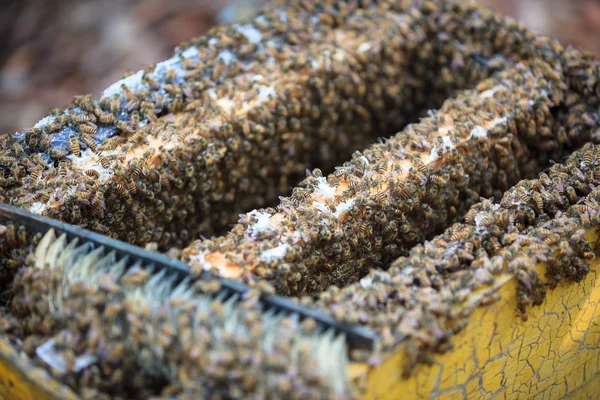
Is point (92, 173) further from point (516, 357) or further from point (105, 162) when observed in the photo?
point (516, 357)

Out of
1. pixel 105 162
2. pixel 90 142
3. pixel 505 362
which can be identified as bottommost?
pixel 505 362

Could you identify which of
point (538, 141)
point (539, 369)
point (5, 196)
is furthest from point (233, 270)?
point (538, 141)

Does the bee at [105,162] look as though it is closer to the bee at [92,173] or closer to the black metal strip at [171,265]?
the bee at [92,173]

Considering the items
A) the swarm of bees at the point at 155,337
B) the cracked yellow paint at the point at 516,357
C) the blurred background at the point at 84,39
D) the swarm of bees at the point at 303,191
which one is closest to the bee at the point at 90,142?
the swarm of bees at the point at 303,191

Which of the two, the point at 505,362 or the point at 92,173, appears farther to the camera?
the point at 92,173

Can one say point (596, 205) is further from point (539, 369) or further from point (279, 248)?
point (279, 248)

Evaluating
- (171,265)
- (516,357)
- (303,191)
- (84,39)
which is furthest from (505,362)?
(84,39)

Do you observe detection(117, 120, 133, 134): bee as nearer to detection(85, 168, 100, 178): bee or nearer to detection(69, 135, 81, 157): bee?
detection(69, 135, 81, 157): bee
